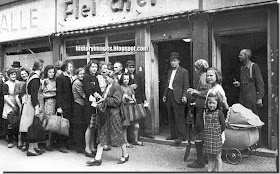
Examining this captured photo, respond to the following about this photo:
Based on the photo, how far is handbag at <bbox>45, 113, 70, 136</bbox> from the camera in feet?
18.5

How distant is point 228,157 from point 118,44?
3849 millimetres

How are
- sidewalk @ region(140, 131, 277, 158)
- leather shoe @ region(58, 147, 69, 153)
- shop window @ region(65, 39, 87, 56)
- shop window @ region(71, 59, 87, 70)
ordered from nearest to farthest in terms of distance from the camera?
sidewalk @ region(140, 131, 277, 158) → leather shoe @ region(58, 147, 69, 153) → shop window @ region(65, 39, 87, 56) → shop window @ region(71, 59, 87, 70)

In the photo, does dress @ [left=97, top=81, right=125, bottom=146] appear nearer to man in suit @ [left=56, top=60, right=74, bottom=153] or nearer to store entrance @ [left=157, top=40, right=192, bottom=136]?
man in suit @ [left=56, top=60, right=74, bottom=153]

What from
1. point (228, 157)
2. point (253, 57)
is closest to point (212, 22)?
point (253, 57)

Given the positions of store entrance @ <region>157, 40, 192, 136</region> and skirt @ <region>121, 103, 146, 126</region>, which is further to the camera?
store entrance @ <region>157, 40, 192, 136</region>

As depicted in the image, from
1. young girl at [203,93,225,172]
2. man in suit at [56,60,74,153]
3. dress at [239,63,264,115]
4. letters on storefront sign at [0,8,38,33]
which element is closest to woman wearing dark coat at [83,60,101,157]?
man in suit at [56,60,74,153]

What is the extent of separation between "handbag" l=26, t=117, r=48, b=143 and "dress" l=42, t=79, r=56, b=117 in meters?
0.29

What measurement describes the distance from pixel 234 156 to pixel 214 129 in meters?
0.99

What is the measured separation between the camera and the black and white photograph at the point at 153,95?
4.70 meters

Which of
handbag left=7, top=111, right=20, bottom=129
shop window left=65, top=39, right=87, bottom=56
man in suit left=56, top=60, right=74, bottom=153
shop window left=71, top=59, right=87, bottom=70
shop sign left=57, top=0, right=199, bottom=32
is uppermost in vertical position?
shop sign left=57, top=0, right=199, bottom=32

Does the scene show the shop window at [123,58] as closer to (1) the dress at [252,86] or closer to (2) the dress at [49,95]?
(2) the dress at [49,95]

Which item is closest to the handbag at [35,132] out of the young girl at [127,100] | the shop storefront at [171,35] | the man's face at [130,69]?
the young girl at [127,100]

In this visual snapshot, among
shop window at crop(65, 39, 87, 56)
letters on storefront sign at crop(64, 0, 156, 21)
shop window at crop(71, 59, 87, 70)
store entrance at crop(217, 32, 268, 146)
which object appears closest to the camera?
store entrance at crop(217, 32, 268, 146)

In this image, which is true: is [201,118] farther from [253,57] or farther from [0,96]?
[0,96]
